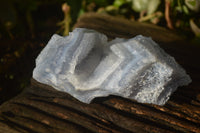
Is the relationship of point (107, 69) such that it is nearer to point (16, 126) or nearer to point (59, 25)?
point (16, 126)

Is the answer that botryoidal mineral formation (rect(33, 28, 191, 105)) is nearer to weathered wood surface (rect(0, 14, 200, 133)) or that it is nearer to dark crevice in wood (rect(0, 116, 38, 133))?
weathered wood surface (rect(0, 14, 200, 133))

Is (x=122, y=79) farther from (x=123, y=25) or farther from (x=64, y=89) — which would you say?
(x=123, y=25)

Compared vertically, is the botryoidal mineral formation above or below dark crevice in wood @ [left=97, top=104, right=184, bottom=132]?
above

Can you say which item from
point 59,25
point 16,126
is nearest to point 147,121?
point 16,126

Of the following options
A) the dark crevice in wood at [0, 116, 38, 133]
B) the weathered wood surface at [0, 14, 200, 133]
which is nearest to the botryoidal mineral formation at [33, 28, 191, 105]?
the weathered wood surface at [0, 14, 200, 133]

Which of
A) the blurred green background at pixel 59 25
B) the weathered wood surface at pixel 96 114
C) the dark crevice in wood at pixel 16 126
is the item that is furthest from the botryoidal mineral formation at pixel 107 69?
the blurred green background at pixel 59 25
